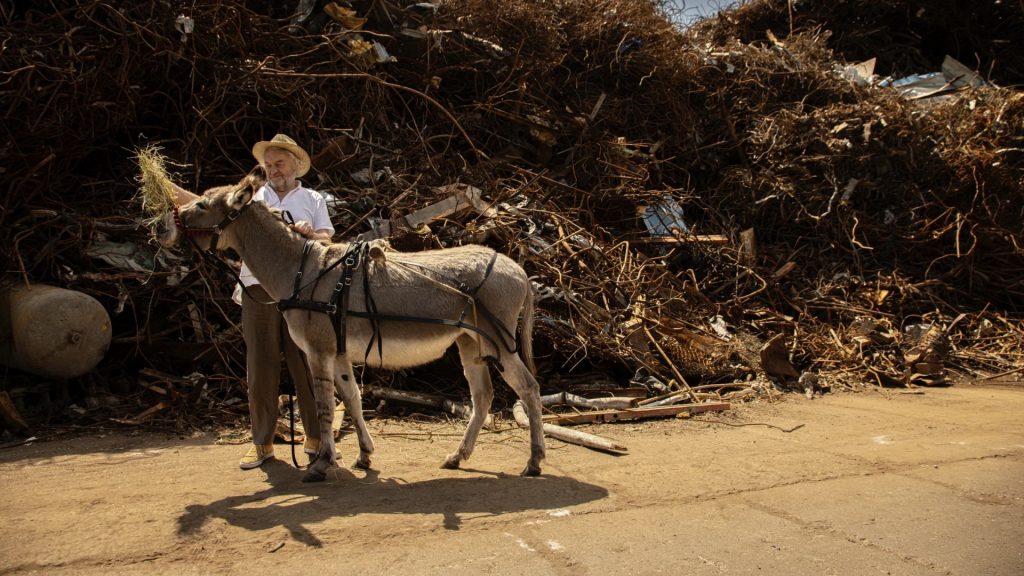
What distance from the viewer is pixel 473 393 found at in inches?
195

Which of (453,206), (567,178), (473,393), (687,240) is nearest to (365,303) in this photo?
(473,393)

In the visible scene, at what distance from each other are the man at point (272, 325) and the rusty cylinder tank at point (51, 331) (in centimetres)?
178

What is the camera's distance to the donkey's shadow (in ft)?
12.0

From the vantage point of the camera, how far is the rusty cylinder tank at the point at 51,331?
539cm

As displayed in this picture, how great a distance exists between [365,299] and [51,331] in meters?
3.00

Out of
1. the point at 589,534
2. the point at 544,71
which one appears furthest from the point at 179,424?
the point at 544,71

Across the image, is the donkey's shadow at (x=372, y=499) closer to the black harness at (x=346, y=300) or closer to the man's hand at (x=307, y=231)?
the black harness at (x=346, y=300)

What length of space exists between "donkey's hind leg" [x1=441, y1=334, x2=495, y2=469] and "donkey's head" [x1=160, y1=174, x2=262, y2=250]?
1.78 m

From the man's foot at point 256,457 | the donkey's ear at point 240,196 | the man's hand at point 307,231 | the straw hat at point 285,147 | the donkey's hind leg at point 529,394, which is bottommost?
the man's foot at point 256,457

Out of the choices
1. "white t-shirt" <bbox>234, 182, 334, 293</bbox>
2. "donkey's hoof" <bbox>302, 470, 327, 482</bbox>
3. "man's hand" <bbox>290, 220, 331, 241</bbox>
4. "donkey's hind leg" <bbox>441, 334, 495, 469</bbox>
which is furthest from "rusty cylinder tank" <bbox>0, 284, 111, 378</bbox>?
"donkey's hind leg" <bbox>441, 334, 495, 469</bbox>

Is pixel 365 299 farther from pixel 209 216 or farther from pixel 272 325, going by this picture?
pixel 209 216

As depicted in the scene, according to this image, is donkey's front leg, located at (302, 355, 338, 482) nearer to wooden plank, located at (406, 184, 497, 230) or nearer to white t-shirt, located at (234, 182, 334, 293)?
white t-shirt, located at (234, 182, 334, 293)

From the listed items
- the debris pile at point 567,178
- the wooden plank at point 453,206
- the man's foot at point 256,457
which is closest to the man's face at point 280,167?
the man's foot at point 256,457

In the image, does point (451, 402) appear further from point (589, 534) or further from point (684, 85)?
point (684, 85)
